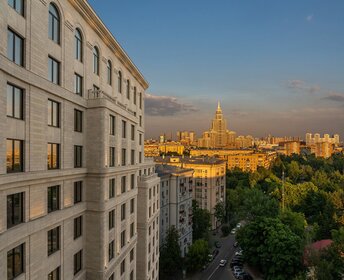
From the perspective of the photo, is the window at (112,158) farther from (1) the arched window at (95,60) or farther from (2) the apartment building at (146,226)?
(2) the apartment building at (146,226)

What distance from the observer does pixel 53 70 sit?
1708cm

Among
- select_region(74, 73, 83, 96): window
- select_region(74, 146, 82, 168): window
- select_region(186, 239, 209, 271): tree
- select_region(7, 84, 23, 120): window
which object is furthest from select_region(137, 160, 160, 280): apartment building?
select_region(7, 84, 23, 120): window

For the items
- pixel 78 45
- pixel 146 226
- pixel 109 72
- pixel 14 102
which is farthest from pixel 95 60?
pixel 146 226

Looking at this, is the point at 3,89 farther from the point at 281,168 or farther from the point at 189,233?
the point at 281,168

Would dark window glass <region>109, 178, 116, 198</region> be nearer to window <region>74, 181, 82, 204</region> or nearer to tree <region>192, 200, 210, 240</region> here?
window <region>74, 181, 82, 204</region>

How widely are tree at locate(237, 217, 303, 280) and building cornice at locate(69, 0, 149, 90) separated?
103 ft

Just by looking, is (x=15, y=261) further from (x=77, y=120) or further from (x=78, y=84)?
(x=78, y=84)

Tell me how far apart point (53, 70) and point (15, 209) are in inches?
306

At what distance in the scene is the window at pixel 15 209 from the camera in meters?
13.4

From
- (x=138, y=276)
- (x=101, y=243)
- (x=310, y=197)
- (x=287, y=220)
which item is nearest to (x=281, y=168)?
(x=310, y=197)

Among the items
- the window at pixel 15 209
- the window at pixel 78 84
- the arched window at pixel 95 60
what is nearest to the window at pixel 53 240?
the window at pixel 15 209

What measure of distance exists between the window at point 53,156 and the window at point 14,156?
2.46 meters

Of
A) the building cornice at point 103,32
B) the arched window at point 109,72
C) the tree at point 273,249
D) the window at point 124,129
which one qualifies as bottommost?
the tree at point 273,249

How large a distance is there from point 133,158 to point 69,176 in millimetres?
→ 10041
